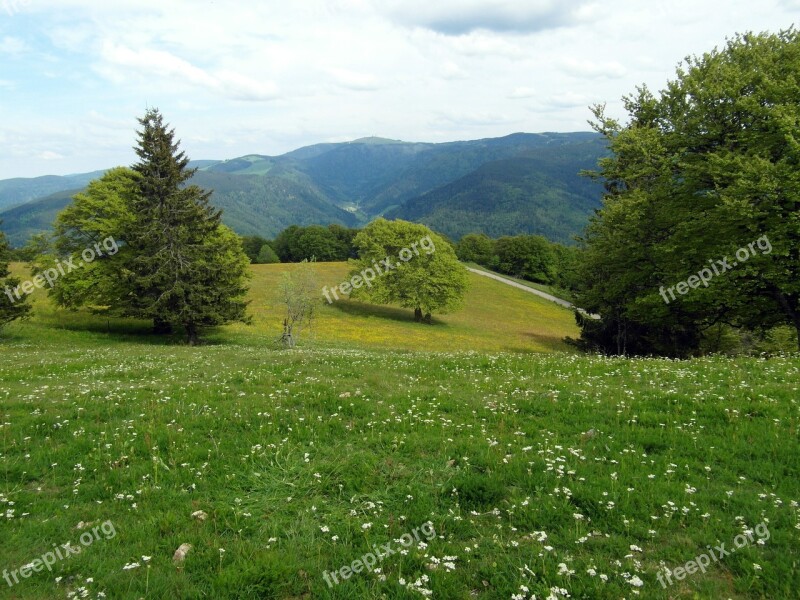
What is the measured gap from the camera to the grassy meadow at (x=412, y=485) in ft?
19.7

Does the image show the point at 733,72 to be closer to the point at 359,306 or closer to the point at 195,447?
the point at 195,447

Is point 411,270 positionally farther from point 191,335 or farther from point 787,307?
point 787,307

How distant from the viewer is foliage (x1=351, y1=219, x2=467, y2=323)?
74.8 metres

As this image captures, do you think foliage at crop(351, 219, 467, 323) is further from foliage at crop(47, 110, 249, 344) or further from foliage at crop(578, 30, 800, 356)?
foliage at crop(578, 30, 800, 356)

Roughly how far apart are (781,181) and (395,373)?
2364cm

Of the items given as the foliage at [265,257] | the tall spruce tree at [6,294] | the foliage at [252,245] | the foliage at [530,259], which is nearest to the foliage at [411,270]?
the tall spruce tree at [6,294]

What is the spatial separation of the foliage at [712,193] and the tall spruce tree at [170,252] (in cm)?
3376

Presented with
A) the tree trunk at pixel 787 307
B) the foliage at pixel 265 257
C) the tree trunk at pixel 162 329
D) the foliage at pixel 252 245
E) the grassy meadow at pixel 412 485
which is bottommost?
the tree trunk at pixel 162 329

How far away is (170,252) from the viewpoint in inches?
1592

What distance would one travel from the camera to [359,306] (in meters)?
81.0

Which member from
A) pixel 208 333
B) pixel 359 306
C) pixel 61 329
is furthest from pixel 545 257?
pixel 61 329

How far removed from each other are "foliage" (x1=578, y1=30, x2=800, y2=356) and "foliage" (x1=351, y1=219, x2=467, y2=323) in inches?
1476

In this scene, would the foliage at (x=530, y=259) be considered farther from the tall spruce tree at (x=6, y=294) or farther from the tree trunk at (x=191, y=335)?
the tall spruce tree at (x=6, y=294)

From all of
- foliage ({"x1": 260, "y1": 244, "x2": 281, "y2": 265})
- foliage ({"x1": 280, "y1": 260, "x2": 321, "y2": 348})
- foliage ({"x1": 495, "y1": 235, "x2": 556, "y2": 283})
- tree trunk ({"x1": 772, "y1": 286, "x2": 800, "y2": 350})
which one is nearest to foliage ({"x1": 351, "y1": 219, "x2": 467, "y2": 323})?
foliage ({"x1": 280, "y1": 260, "x2": 321, "y2": 348})
